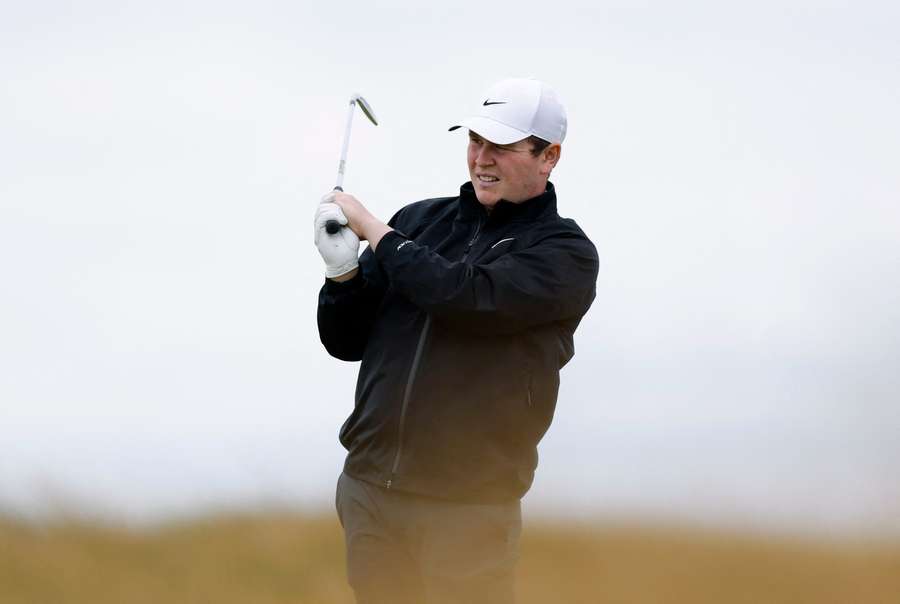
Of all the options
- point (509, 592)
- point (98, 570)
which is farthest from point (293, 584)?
point (509, 592)

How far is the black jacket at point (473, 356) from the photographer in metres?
3.40

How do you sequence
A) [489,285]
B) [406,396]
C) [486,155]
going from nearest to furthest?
[489,285]
[406,396]
[486,155]

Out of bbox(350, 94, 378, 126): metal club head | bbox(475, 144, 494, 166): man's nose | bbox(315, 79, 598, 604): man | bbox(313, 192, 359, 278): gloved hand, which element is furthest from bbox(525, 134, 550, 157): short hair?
bbox(350, 94, 378, 126): metal club head

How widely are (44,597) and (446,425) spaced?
7.50 ft

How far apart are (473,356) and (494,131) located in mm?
682

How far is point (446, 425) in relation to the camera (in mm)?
3488

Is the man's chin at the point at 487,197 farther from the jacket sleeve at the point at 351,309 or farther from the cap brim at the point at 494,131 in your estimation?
the jacket sleeve at the point at 351,309

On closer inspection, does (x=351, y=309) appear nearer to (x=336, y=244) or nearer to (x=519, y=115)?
(x=336, y=244)

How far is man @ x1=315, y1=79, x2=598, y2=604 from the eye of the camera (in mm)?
3443

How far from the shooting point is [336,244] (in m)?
3.63

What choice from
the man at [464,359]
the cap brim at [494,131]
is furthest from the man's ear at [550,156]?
the cap brim at [494,131]

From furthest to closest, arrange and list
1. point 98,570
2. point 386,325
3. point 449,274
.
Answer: point 98,570, point 386,325, point 449,274

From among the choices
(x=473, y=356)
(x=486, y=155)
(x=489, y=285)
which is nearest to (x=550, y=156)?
(x=486, y=155)

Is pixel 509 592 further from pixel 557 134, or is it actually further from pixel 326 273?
pixel 557 134
